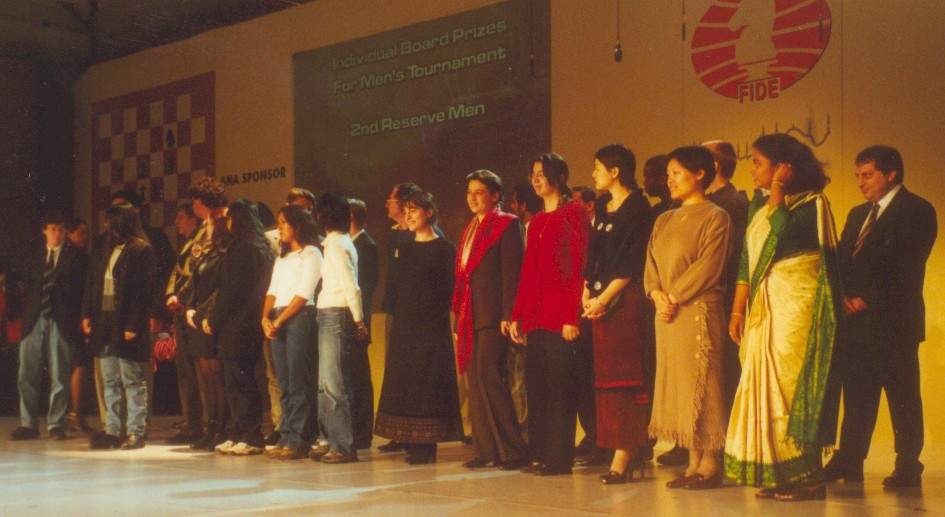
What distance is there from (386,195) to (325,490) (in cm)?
375

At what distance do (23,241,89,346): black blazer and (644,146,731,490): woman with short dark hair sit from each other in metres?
4.00

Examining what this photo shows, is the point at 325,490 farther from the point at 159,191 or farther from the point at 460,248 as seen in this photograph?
the point at 159,191

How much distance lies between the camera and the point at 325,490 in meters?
4.21

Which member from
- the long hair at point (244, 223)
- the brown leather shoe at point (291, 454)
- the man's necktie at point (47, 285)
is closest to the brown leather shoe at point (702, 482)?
the brown leather shoe at point (291, 454)

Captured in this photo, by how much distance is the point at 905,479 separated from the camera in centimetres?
413

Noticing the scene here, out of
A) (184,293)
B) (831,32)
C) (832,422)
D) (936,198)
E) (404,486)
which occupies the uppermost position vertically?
(831,32)

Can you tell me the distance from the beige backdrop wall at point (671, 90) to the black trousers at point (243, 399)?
2217 millimetres

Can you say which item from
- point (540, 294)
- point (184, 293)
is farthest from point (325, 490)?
point (184, 293)

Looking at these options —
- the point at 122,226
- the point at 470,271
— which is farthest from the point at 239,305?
the point at 470,271

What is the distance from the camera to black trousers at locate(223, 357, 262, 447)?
5.53 metres

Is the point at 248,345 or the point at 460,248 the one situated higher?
the point at 460,248

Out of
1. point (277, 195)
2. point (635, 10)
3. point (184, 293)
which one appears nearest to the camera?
point (184, 293)

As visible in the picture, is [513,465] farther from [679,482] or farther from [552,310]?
[679,482]

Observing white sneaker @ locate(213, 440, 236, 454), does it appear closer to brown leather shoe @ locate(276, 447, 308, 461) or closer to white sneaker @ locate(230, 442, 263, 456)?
white sneaker @ locate(230, 442, 263, 456)
